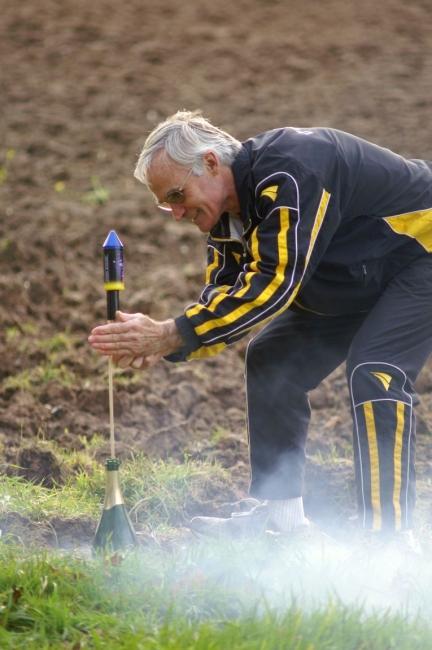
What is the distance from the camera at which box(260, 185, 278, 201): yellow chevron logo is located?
4.55 m

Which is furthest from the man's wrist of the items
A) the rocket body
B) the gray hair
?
the gray hair

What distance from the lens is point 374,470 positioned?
4.68m

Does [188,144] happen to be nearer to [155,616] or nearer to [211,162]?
[211,162]

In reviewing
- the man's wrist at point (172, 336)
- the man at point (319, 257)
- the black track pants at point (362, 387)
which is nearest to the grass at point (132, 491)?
the black track pants at point (362, 387)

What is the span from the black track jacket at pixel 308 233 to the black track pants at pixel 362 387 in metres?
0.17

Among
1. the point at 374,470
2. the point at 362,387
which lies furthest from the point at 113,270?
the point at 374,470

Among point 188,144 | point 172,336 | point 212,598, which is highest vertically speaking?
point 188,144

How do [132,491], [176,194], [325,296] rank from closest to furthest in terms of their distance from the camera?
[176,194] → [325,296] → [132,491]

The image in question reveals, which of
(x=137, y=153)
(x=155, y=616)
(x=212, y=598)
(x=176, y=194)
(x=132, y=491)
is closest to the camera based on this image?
(x=155, y=616)

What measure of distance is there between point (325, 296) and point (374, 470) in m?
0.83

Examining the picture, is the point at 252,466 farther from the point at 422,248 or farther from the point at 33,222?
the point at 33,222

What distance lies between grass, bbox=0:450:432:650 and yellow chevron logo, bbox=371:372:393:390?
0.71 meters

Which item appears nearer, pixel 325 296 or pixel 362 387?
pixel 362 387

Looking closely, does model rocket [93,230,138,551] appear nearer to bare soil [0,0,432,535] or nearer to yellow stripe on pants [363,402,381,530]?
yellow stripe on pants [363,402,381,530]
